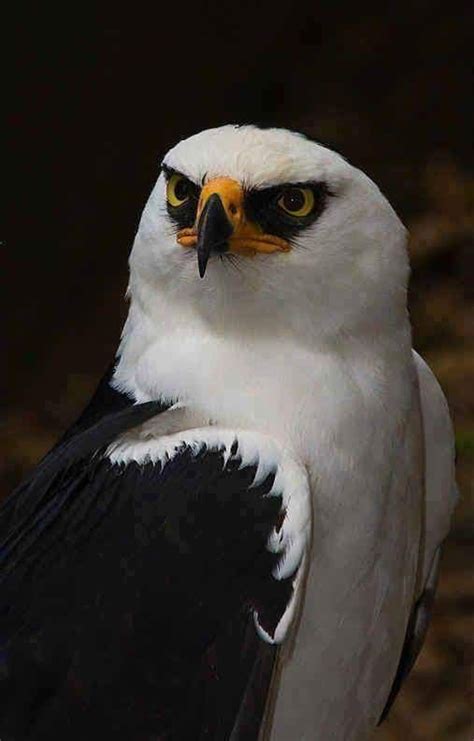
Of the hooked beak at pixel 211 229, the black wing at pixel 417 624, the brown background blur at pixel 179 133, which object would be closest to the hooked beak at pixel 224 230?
the hooked beak at pixel 211 229

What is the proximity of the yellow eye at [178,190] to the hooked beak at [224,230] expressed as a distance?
0.24 ft

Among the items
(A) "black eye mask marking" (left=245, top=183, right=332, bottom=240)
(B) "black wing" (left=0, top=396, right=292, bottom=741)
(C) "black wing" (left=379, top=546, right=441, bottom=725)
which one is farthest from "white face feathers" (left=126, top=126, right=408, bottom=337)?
(C) "black wing" (left=379, top=546, right=441, bottom=725)

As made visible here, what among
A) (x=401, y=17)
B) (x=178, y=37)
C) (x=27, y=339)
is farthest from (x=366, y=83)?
(x=27, y=339)

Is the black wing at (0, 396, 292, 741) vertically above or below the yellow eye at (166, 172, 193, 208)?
below

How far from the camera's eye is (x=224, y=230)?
9.88 feet

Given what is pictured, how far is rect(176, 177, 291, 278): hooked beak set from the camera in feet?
9.74

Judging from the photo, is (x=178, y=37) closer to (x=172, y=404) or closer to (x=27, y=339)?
(x=27, y=339)

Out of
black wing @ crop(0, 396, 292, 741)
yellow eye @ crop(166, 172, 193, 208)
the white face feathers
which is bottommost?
black wing @ crop(0, 396, 292, 741)

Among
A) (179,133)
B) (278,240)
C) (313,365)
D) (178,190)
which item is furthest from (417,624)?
(179,133)

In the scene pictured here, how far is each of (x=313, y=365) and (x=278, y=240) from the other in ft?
0.85

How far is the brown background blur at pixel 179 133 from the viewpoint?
5660 millimetres

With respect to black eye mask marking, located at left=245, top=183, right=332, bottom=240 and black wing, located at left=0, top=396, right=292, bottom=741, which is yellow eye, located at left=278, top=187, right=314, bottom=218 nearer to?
black eye mask marking, located at left=245, top=183, right=332, bottom=240

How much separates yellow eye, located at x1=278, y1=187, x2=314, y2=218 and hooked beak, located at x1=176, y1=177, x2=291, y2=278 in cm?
6

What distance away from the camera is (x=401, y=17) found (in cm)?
589
